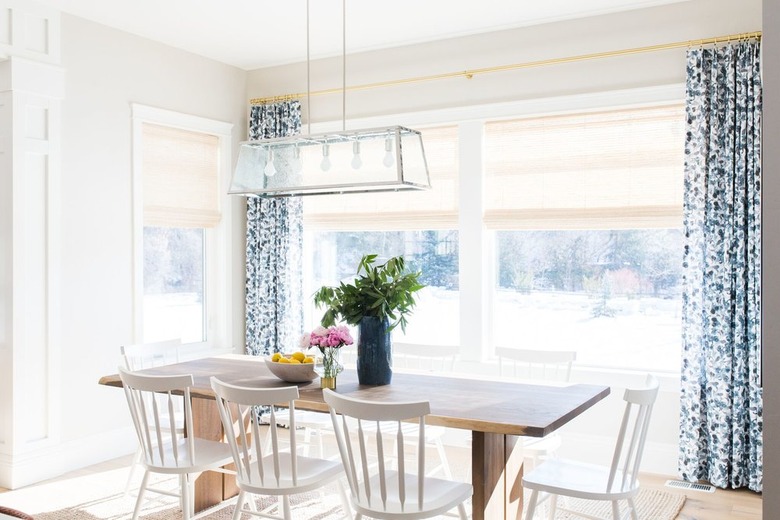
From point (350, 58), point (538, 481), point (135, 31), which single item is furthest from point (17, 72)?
point (538, 481)

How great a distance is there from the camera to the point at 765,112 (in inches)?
63.1

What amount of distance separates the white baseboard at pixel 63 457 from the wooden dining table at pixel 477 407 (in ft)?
3.81

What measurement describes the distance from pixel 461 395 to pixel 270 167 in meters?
1.50

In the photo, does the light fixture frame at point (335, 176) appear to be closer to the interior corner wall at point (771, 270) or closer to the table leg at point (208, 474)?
the table leg at point (208, 474)

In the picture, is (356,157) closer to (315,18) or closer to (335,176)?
(335,176)

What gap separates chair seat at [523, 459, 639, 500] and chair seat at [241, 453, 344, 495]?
0.82 m

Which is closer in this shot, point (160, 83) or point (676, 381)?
point (676, 381)

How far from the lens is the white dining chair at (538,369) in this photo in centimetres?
354

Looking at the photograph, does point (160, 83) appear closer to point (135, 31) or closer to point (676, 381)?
point (135, 31)

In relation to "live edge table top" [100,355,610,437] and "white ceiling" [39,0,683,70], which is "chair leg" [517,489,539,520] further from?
"white ceiling" [39,0,683,70]

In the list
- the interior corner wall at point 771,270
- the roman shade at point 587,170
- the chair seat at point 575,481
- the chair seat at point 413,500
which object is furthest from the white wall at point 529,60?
the interior corner wall at point 771,270

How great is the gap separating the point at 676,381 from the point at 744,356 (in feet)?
1.59

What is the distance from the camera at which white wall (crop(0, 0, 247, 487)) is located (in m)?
4.43

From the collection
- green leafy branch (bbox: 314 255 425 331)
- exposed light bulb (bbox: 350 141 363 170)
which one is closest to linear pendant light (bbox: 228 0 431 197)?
exposed light bulb (bbox: 350 141 363 170)
